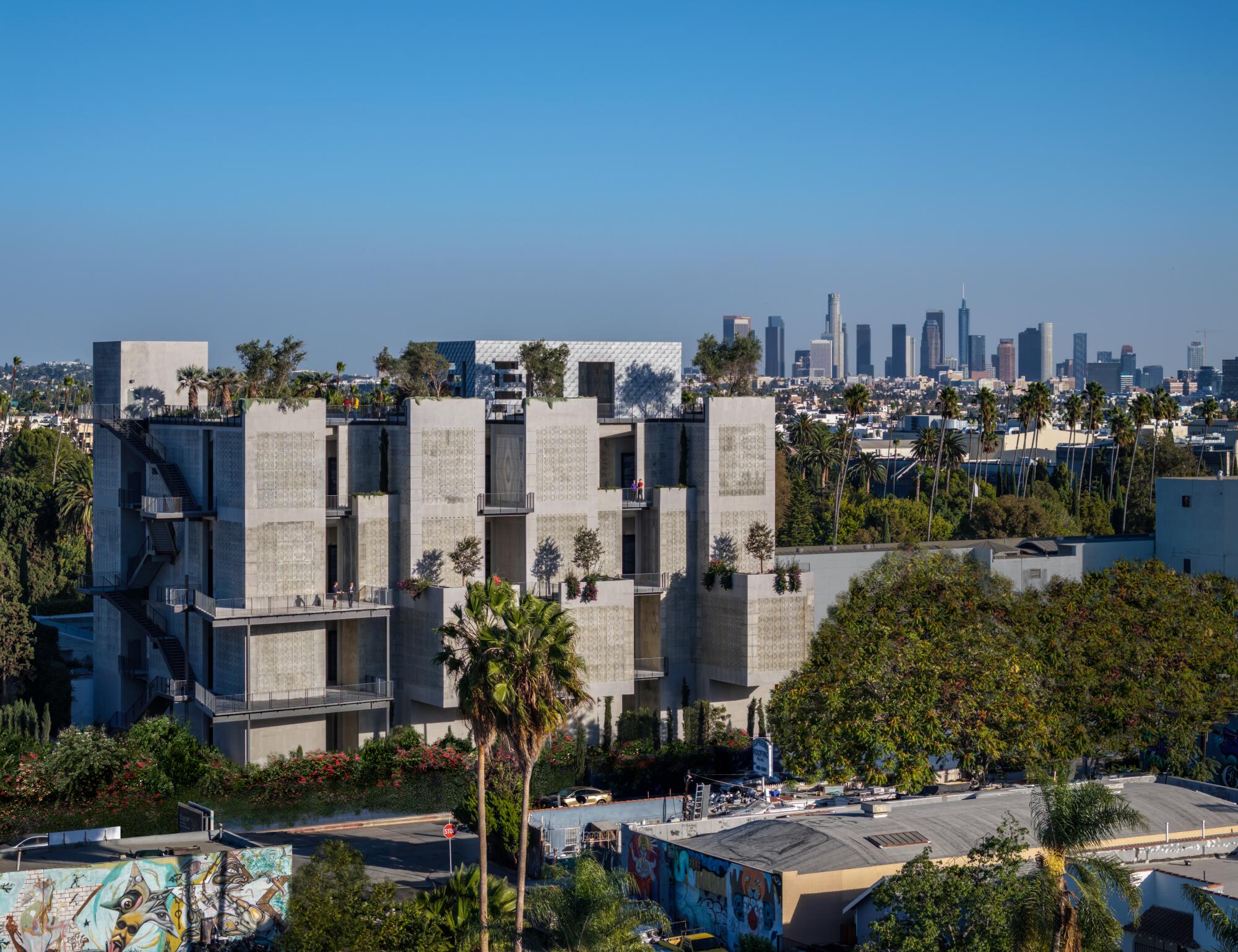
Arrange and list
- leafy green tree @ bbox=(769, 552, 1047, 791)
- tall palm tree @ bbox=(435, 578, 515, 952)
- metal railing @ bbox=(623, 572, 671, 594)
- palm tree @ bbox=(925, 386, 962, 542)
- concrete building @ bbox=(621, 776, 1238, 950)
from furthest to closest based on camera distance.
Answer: palm tree @ bbox=(925, 386, 962, 542)
metal railing @ bbox=(623, 572, 671, 594)
leafy green tree @ bbox=(769, 552, 1047, 791)
concrete building @ bbox=(621, 776, 1238, 950)
tall palm tree @ bbox=(435, 578, 515, 952)

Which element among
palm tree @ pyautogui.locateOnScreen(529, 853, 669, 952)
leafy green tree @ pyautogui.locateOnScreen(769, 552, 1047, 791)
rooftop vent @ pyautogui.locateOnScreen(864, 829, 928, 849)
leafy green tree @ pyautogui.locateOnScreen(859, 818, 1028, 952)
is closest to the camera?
palm tree @ pyautogui.locateOnScreen(529, 853, 669, 952)

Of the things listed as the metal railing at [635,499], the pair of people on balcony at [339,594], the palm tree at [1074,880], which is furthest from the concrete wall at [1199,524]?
the palm tree at [1074,880]

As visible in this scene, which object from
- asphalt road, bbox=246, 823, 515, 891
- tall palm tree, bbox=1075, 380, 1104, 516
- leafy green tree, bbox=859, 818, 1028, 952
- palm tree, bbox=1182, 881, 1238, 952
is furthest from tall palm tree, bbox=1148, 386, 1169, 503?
leafy green tree, bbox=859, 818, 1028, 952

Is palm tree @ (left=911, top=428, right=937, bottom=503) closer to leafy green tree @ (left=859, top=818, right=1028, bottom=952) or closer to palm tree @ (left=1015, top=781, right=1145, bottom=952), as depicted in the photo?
leafy green tree @ (left=859, top=818, right=1028, bottom=952)

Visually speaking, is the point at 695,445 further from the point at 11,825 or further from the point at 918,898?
the point at 918,898

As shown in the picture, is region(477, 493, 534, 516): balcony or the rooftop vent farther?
region(477, 493, 534, 516): balcony

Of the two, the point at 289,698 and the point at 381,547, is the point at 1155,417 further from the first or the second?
the point at 289,698

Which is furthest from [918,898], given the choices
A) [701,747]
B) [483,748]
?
[701,747]
